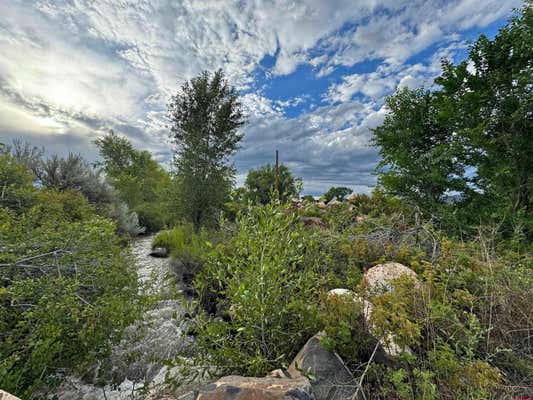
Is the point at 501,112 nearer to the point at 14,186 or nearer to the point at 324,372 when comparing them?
the point at 324,372

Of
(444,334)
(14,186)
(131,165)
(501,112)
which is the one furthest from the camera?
(131,165)

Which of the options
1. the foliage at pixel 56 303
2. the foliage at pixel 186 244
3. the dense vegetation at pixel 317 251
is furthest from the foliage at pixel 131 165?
the foliage at pixel 56 303

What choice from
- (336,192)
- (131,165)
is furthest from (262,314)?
(131,165)

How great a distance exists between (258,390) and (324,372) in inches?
20.4

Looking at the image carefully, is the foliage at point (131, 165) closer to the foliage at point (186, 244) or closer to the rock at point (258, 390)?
the foliage at point (186, 244)

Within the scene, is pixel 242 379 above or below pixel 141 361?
above

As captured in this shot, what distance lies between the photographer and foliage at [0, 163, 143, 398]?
1429 millimetres

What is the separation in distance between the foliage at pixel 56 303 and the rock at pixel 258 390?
3.72ft

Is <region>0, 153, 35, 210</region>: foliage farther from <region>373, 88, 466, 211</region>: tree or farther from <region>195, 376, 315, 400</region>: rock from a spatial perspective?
<region>373, 88, 466, 211</region>: tree

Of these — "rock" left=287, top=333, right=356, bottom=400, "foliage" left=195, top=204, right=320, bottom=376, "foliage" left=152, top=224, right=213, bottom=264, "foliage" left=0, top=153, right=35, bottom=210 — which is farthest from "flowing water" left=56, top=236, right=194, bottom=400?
"foliage" left=0, top=153, right=35, bottom=210

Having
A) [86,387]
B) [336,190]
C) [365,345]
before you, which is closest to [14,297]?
[86,387]

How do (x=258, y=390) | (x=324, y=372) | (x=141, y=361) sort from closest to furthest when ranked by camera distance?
(x=258, y=390), (x=324, y=372), (x=141, y=361)

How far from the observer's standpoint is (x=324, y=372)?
1352 mm

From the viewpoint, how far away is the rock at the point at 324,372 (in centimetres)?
126
